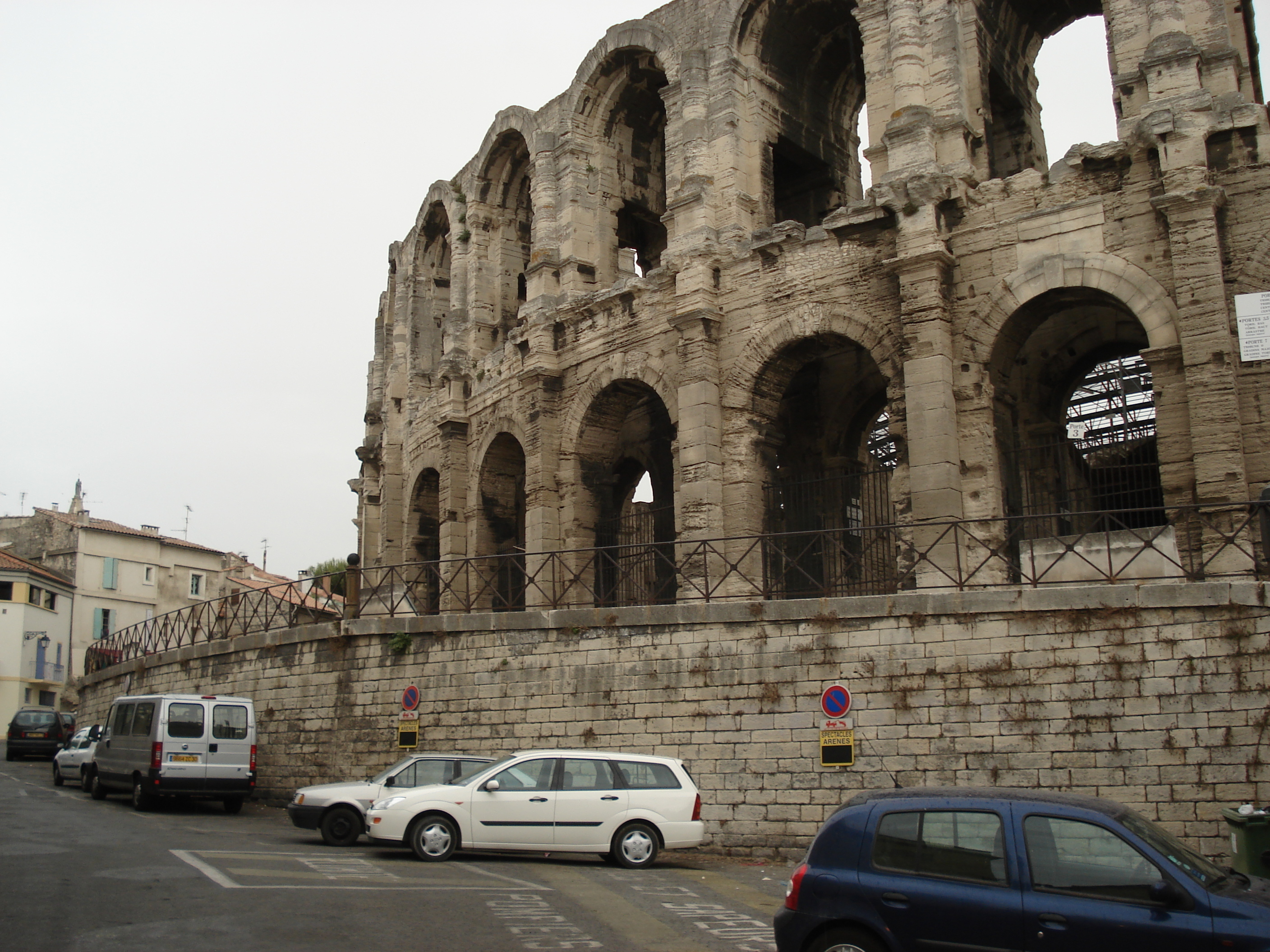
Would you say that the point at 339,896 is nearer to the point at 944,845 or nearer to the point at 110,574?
the point at 944,845

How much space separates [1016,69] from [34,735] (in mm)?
25521

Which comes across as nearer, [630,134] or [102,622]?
[630,134]

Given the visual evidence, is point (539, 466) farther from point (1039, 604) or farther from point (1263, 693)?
point (1263, 693)

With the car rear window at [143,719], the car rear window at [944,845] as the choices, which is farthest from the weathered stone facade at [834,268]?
the car rear window at [944,845]

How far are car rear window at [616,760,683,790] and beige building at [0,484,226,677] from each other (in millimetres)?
37937

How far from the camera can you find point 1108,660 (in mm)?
11344

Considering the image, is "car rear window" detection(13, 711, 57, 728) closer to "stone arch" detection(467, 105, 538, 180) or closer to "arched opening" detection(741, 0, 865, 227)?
"stone arch" detection(467, 105, 538, 180)

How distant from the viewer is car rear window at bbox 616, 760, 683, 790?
36.5ft

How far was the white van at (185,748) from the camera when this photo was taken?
49.3ft

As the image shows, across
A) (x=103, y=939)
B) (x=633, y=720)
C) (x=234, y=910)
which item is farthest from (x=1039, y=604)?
(x=103, y=939)

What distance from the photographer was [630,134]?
74.0ft

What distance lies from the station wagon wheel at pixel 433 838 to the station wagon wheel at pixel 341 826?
1431 mm

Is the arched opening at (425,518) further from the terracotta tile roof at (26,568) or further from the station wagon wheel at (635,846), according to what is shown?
the terracotta tile roof at (26,568)

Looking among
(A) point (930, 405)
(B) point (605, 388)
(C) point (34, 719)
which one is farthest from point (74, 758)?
(A) point (930, 405)
